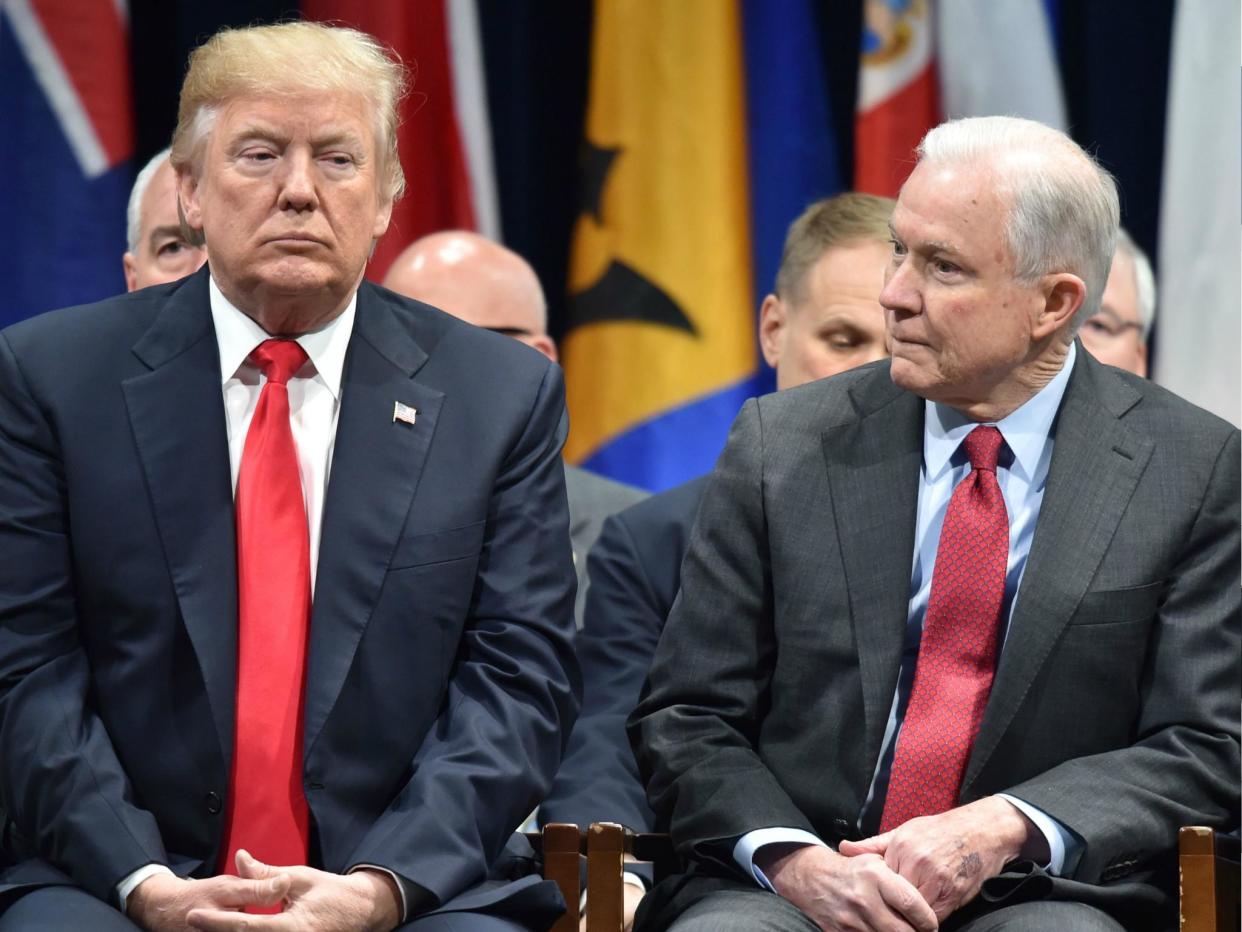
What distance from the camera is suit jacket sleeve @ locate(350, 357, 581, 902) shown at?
2.44m

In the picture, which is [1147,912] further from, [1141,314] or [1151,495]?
[1141,314]

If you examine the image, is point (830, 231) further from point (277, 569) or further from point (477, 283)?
point (277, 569)

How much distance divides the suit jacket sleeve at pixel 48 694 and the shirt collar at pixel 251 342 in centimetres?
26

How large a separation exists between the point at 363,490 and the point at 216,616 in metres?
0.26

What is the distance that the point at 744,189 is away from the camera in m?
4.41

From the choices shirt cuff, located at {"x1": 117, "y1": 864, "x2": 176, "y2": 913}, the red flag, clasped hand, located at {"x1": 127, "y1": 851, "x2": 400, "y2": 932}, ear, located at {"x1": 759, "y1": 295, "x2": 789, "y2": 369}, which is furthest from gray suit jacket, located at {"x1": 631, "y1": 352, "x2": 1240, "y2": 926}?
the red flag

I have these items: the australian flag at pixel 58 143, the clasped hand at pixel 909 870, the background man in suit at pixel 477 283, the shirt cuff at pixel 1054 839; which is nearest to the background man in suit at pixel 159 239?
the background man in suit at pixel 477 283

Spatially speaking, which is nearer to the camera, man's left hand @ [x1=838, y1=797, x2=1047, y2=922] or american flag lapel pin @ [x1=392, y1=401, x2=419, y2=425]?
man's left hand @ [x1=838, y1=797, x2=1047, y2=922]

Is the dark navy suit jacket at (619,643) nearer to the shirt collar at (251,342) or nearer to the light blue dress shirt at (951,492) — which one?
the light blue dress shirt at (951,492)

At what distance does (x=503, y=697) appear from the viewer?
8.45ft

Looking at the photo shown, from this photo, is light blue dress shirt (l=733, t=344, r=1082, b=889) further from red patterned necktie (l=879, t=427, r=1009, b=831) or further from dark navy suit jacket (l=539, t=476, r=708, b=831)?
dark navy suit jacket (l=539, t=476, r=708, b=831)

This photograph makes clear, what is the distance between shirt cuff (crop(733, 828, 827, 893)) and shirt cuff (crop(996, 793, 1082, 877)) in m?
0.27

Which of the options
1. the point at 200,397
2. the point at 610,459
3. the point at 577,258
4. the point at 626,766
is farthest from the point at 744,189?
the point at 200,397

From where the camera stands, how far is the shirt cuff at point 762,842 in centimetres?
251
